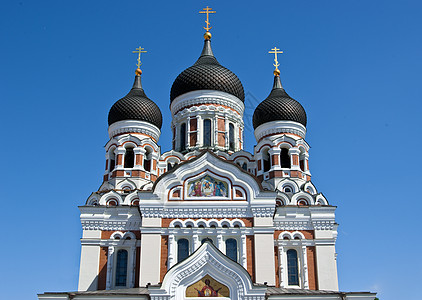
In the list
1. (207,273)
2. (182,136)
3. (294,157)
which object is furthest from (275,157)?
(207,273)

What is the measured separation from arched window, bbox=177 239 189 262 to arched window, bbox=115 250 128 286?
2.35 metres

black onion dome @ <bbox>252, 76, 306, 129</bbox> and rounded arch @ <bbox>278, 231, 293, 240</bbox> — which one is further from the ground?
black onion dome @ <bbox>252, 76, 306, 129</bbox>

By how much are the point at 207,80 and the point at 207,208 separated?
295 inches

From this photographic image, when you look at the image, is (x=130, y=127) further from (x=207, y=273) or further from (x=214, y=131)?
(x=207, y=273)

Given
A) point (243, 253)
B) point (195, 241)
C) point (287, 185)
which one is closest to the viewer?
point (243, 253)

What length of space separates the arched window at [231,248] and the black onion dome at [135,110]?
7.43m

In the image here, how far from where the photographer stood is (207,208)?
17.6 metres

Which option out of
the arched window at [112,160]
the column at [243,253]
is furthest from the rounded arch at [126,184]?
the column at [243,253]

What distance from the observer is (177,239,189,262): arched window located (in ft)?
57.4

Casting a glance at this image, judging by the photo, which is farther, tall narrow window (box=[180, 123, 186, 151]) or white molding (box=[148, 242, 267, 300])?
tall narrow window (box=[180, 123, 186, 151])

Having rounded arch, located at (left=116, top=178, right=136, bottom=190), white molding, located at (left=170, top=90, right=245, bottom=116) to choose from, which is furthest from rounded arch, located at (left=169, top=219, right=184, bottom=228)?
white molding, located at (left=170, top=90, right=245, bottom=116)

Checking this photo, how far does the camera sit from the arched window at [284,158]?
21.6 metres

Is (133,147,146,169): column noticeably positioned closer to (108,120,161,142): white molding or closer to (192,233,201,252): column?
(108,120,161,142): white molding

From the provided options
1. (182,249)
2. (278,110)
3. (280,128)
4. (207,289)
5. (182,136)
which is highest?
(278,110)
